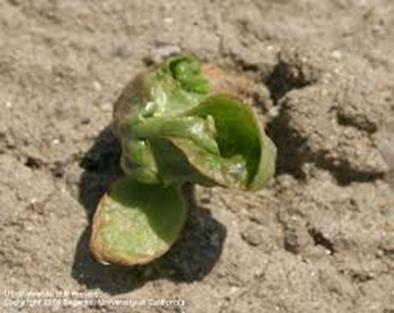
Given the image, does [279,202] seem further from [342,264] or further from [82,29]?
[82,29]

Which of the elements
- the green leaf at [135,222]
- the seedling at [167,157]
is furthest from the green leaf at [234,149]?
the green leaf at [135,222]

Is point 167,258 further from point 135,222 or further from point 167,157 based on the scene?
point 167,157

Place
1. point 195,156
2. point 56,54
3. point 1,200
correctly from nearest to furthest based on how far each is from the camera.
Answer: point 195,156
point 1,200
point 56,54

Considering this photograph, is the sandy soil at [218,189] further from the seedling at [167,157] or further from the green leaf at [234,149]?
the green leaf at [234,149]

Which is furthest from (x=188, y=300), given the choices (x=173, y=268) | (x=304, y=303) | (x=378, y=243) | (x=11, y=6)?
(x=11, y=6)

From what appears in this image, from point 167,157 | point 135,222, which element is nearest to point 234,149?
point 167,157

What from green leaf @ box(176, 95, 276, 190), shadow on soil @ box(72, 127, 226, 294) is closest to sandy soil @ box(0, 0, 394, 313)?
shadow on soil @ box(72, 127, 226, 294)
